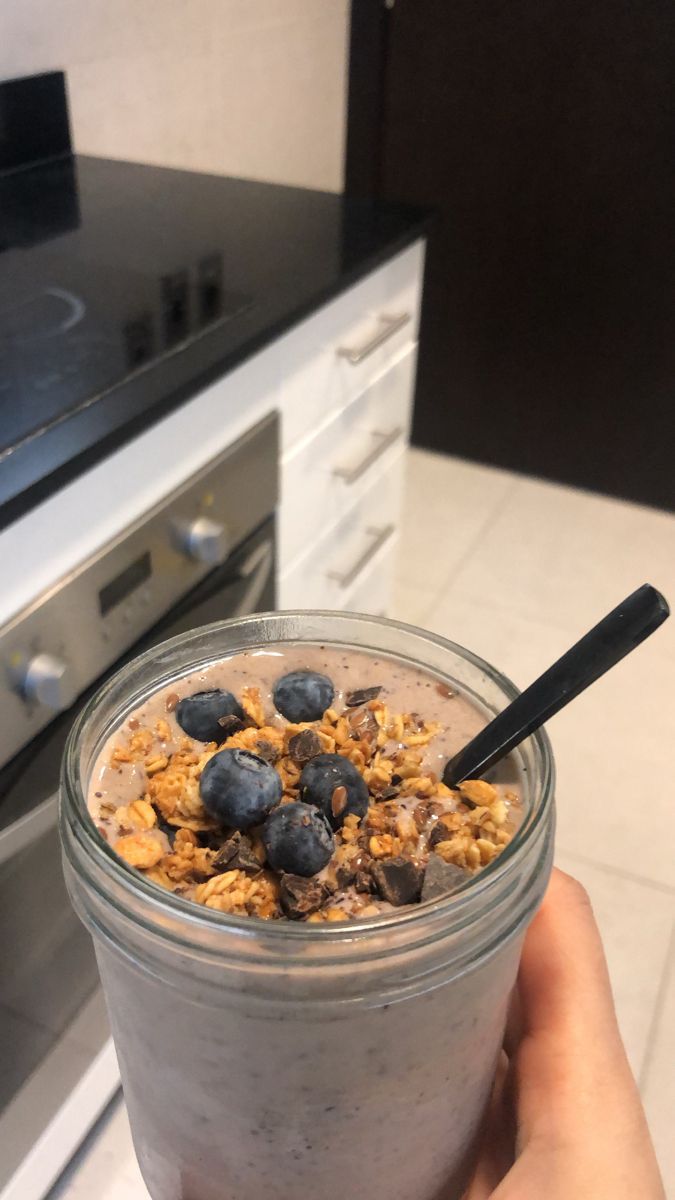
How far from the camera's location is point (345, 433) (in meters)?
1.44

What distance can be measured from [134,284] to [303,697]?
77 cm

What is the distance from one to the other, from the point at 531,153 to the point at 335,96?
0.47m

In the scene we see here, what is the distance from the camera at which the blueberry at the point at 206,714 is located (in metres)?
0.48

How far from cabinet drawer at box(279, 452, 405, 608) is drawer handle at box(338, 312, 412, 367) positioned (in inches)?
10.5

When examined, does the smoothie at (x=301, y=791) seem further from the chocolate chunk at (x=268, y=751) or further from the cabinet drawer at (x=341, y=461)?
the cabinet drawer at (x=341, y=461)

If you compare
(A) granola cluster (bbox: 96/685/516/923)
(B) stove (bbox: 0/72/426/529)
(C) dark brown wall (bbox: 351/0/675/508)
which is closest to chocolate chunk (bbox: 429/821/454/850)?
(A) granola cluster (bbox: 96/685/516/923)


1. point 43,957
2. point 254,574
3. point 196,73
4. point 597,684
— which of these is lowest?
point 597,684

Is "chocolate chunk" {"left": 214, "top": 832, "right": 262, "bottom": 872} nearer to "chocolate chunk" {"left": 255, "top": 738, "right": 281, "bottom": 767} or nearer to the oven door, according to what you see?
"chocolate chunk" {"left": 255, "top": 738, "right": 281, "bottom": 767}

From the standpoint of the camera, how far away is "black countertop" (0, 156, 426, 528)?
862 mm

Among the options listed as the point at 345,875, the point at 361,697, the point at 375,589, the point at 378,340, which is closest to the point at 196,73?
the point at 378,340

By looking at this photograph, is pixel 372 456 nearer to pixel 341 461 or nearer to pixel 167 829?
pixel 341 461

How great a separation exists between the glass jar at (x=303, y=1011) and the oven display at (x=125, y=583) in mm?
418

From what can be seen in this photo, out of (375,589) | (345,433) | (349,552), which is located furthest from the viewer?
(375,589)

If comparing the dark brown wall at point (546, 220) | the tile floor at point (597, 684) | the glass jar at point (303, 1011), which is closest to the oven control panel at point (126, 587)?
the glass jar at point (303, 1011)
